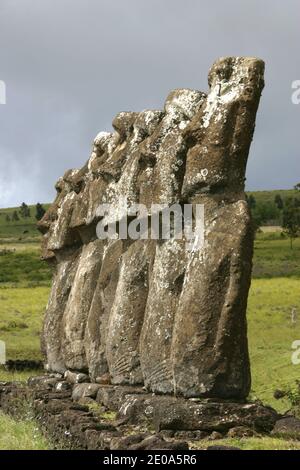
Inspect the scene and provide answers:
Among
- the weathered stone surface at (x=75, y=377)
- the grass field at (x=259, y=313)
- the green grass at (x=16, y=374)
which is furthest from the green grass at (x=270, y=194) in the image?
the weathered stone surface at (x=75, y=377)

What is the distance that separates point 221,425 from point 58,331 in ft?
28.5

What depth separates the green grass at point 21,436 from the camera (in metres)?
10.9

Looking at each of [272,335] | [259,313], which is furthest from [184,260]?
[259,313]

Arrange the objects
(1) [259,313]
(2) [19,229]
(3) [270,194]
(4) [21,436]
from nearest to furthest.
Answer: (4) [21,436] < (1) [259,313] < (2) [19,229] < (3) [270,194]

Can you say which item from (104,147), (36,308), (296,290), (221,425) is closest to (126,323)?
(221,425)

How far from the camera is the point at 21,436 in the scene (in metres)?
11.6

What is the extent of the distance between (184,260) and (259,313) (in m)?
36.2

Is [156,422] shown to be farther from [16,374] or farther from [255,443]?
[16,374]

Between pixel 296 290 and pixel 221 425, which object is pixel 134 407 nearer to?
pixel 221 425

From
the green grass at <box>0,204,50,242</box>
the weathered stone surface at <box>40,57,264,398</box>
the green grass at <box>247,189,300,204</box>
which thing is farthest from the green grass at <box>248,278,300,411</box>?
the green grass at <box>247,189,300,204</box>

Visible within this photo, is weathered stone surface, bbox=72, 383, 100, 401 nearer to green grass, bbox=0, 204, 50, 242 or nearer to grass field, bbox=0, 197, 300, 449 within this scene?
grass field, bbox=0, 197, 300, 449

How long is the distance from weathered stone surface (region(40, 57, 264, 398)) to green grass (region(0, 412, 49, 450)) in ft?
5.44

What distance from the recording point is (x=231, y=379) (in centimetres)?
1133

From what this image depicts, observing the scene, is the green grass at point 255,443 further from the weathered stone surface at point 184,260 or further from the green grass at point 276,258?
the green grass at point 276,258
